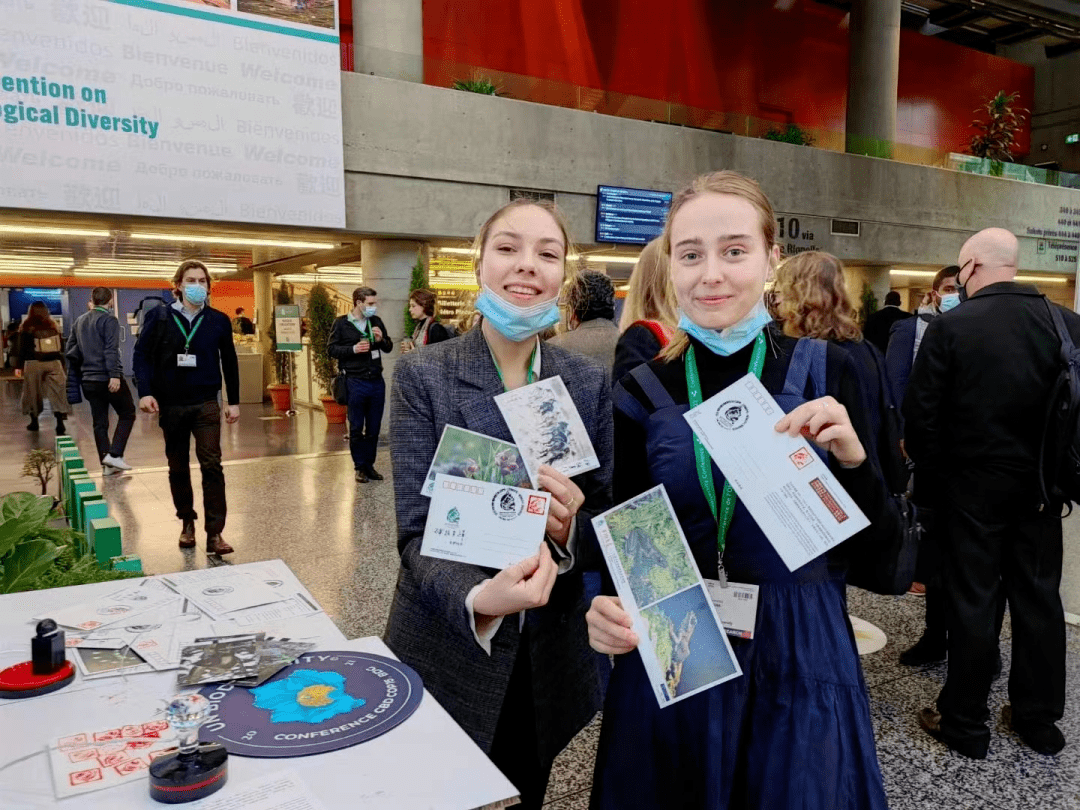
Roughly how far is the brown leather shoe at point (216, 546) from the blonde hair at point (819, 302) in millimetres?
3519

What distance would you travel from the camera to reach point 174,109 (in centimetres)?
769

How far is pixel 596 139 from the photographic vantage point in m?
10.6

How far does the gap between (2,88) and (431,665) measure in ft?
26.1

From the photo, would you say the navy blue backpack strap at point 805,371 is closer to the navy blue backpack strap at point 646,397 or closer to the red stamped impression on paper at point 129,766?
the navy blue backpack strap at point 646,397

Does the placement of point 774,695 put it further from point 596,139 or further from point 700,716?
point 596,139

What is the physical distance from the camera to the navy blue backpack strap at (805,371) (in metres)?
1.23

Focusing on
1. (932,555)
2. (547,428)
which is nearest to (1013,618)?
(932,555)

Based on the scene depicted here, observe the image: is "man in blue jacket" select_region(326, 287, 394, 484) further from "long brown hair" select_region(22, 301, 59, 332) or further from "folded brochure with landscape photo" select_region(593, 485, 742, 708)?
"folded brochure with landscape photo" select_region(593, 485, 742, 708)

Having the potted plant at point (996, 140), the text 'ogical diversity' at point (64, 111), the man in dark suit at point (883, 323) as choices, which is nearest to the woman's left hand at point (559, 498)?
the man in dark suit at point (883, 323)

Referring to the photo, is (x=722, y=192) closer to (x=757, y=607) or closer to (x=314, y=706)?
(x=757, y=607)

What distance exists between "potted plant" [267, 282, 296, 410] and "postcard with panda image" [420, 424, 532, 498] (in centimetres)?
1152

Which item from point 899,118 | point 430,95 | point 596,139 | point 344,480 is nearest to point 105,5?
point 430,95

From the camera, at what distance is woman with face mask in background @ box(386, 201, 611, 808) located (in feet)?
4.64

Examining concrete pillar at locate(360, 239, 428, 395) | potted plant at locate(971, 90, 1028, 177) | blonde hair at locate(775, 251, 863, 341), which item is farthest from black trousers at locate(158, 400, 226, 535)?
potted plant at locate(971, 90, 1028, 177)
